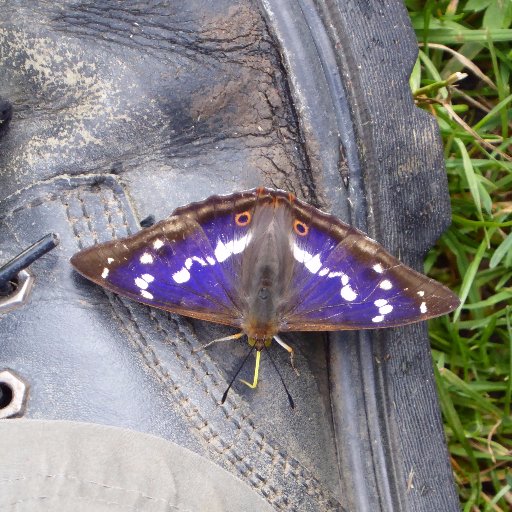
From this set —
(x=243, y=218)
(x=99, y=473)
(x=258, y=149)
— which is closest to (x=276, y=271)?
(x=243, y=218)

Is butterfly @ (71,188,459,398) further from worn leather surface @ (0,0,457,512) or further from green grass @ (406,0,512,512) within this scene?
green grass @ (406,0,512,512)

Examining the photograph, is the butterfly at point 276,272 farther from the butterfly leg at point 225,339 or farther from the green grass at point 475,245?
the green grass at point 475,245

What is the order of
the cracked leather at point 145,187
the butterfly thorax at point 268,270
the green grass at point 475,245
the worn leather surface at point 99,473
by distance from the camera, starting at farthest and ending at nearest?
the green grass at point 475,245 → the butterfly thorax at point 268,270 → the cracked leather at point 145,187 → the worn leather surface at point 99,473

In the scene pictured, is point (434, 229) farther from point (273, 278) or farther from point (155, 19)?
point (155, 19)

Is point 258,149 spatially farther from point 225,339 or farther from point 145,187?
point 225,339

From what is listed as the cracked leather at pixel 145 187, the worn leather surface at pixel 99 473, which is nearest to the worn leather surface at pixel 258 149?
the cracked leather at pixel 145 187

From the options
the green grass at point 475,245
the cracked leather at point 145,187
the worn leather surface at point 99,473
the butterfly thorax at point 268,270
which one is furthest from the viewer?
the green grass at point 475,245
